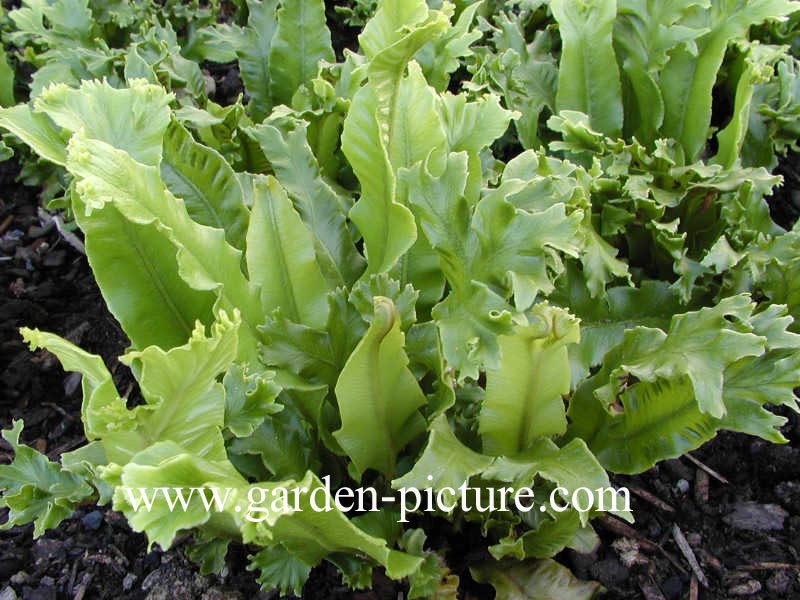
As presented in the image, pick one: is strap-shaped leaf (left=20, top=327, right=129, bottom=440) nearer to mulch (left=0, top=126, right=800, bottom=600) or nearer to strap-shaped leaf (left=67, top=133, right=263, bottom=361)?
strap-shaped leaf (left=67, top=133, right=263, bottom=361)

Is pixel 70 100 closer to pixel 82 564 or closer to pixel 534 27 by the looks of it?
pixel 82 564

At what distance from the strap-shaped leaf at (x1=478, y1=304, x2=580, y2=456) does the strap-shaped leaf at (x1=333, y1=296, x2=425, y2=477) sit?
0.18m

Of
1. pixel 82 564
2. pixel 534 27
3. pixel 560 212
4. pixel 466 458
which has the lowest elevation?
pixel 82 564

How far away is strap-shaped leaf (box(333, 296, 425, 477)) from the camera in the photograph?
1774 mm

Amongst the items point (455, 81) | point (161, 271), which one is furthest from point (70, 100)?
point (455, 81)

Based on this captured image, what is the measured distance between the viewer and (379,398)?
6.38 ft

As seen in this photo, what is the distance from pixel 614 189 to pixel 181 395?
1.49m

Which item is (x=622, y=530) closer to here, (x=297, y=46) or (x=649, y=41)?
(x=649, y=41)

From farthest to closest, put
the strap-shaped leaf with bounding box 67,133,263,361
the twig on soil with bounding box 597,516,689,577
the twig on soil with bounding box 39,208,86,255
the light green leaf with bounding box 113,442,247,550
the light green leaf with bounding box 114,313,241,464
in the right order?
the twig on soil with bounding box 39,208,86,255
the twig on soil with bounding box 597,516,689,577
the strap-shaped leaf with bounding box 67,133,263,361
the light green leaf with bounding box 114,313,241,464
the light green leaf with bounding box 113,442,247,550

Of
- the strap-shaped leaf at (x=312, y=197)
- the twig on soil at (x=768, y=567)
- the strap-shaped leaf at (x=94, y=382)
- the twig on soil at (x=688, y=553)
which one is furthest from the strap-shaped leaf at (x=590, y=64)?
the strap-shaped leaf at (x=94, y=382)

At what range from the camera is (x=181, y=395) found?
1.68 meters

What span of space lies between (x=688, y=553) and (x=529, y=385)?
2.69ft

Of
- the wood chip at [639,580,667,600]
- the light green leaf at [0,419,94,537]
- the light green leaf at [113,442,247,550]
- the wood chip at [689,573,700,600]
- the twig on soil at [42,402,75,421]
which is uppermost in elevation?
the light green leaf at [113,442,247,550]

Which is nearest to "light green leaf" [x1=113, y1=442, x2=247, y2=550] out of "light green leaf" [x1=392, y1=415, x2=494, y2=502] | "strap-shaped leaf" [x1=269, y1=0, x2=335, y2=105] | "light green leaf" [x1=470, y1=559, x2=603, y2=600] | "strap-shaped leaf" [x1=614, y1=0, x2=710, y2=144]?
"light green leaf" [x1=392, y1=415, x2=494, y2=502]
